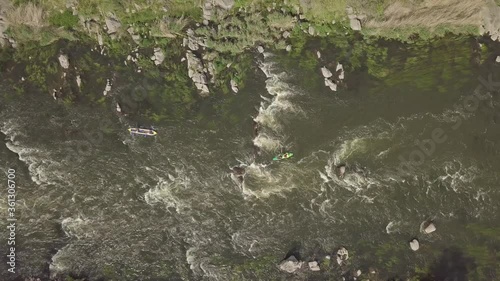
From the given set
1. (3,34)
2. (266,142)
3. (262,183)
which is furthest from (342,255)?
(3,34)

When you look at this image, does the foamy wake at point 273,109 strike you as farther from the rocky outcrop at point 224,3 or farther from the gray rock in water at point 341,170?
the rocky outcrop at point 224,3

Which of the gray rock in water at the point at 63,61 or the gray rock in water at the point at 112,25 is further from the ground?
the gray rock in water at the point at 112,25

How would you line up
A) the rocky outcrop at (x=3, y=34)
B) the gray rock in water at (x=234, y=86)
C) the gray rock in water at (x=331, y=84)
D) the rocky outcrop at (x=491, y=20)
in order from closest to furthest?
1. the rocky outcrop at (x=491, y=20)
2. the gray rock in water at (x=331, y=84)
3. the gray rock in water at (x=234, y=86)
4. the rocky outcrop at (x=3, y=34)

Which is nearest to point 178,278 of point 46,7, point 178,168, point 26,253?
Result: point 178,168

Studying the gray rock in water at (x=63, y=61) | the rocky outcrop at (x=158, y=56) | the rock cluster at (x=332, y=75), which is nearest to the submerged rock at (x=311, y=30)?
A: the rock cluster at (x=332, y=75)

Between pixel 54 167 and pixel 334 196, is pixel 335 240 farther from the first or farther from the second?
pixel 54 167

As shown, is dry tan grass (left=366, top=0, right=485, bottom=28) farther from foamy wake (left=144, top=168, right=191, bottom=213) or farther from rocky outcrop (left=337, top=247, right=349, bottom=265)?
foamy wake (left=144, top=168, right=191, bottom=213)

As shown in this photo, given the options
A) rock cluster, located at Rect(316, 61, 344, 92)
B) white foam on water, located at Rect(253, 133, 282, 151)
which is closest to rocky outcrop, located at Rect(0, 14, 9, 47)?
white foam on water, located at Rect(253, 133, 282, 151)

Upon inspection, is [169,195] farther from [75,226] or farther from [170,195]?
[75,226]
